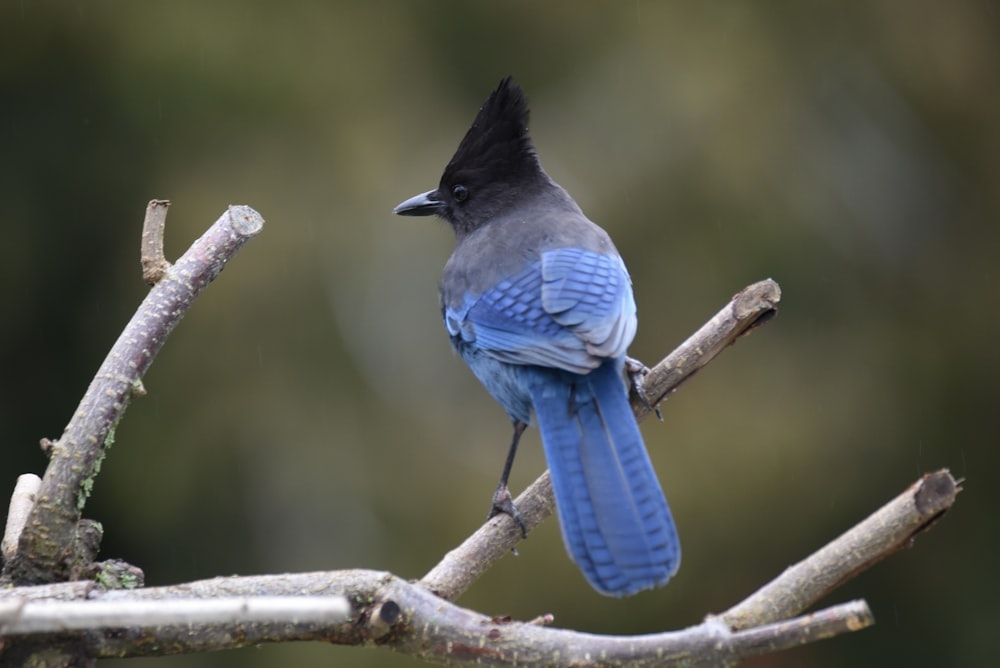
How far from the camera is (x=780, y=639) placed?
65.5 inches

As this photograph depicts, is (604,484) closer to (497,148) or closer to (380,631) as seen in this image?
(380,631)

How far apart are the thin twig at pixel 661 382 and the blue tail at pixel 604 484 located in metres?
0.16

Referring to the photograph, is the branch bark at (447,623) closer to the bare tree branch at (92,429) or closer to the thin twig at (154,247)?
the bare tree branch at (92,429)

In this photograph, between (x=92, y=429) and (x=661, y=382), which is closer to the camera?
(x=92, y=429)

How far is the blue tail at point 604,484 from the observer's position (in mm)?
2250

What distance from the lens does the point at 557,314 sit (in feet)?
9.91

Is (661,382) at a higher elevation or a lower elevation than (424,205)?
lower

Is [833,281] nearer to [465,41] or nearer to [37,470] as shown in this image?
[465,41]

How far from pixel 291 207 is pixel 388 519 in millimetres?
1459

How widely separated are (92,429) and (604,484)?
38.5 inches

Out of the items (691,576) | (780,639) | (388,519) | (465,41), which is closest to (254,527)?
(388,519)

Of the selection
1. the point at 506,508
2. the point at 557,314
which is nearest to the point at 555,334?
the point at 557,314

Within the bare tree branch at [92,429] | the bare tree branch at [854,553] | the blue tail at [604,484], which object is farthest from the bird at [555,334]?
the bare tree branch at [92,429]

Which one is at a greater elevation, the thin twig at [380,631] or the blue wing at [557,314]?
the blue wing at [557,314]
